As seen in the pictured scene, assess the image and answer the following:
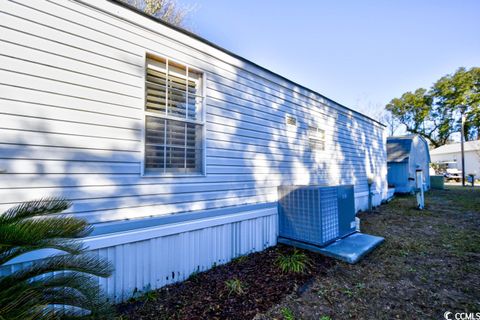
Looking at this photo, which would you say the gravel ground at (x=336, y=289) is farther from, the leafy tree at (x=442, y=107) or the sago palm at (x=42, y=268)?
the leafy tree at (x=442, y=107)

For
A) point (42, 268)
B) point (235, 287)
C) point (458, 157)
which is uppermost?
point (458, 157)

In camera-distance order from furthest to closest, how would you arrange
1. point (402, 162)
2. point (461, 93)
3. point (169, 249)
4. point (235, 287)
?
point (461, 93) < point (402, 162) < point (169, 249) < point (235, 287)

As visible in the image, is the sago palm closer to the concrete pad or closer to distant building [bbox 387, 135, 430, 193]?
the concrete pad

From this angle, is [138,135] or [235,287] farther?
[235,287]

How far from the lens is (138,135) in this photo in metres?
2.90

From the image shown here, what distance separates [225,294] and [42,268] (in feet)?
6.78

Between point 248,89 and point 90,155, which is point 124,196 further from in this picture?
point 248,89

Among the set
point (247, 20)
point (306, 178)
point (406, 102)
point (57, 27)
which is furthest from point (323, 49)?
point (406, 102)

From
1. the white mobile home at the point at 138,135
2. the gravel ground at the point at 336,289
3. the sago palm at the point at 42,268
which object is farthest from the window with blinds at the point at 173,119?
the gravel ground at the point at 336,289

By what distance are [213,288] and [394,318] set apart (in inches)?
84.3

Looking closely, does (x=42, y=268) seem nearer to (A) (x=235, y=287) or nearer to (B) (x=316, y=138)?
(A) (x=235, y=287)

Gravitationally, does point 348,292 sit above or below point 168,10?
below

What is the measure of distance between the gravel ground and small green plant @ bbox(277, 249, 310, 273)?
3.7 inches

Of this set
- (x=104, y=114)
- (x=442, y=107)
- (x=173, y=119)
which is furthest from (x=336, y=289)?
(x=442, y=107)
